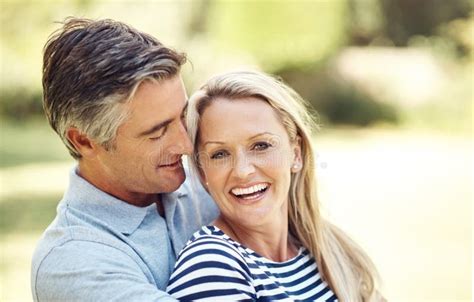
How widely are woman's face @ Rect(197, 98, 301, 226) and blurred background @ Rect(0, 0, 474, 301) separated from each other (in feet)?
16.4

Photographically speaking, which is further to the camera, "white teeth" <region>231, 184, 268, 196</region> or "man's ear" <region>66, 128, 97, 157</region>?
"man's ear" <region>66, 128, 97, 157</region>

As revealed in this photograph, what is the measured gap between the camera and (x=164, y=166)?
99.0 inches

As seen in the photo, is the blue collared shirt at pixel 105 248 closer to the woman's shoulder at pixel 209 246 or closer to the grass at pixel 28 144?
the woman's shoulder at pixel 209 246

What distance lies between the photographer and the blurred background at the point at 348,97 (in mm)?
8641

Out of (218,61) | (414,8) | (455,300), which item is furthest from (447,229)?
(414,8)

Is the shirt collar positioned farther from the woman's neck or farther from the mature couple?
the woman's neck

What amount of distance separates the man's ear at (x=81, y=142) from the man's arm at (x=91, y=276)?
0.42m

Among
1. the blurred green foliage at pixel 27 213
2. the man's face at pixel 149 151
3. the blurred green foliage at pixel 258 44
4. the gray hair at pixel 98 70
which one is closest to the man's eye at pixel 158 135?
the man's face at pixel 149 151

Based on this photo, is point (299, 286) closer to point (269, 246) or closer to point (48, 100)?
point (269, 246)

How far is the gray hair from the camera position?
2.39 metres

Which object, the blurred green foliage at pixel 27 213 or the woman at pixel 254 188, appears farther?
the blurred green foliage at pixel 27 213

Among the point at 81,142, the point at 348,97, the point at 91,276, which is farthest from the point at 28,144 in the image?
the point at 91,276

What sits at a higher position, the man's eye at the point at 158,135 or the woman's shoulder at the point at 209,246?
the man's eye at the point at 158,135

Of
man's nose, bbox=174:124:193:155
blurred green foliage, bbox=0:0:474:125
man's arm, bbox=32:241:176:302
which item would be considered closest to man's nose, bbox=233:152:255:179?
man's nose, bbox=174:124:193:155
